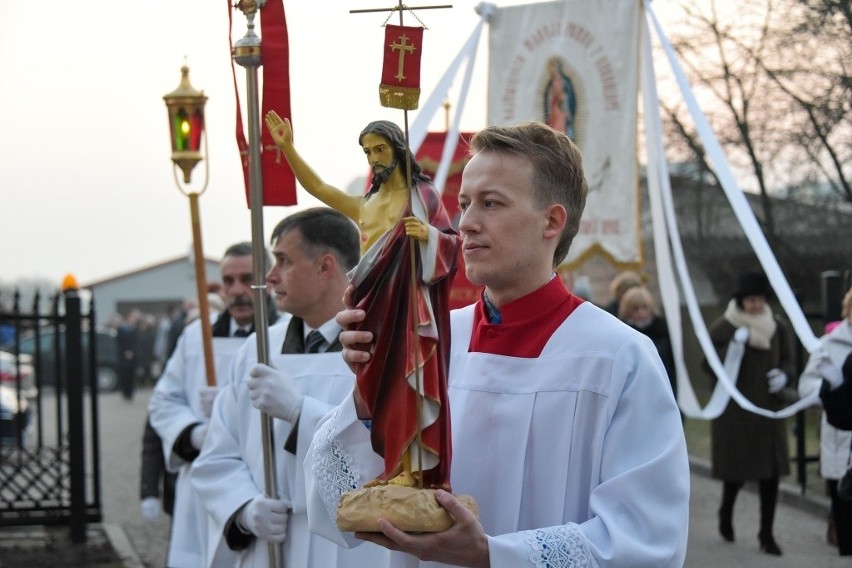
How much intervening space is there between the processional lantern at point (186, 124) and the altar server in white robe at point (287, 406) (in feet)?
2.92

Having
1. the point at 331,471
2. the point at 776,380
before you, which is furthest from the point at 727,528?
the point at 331,471

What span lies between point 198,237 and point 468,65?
4309 millimetres

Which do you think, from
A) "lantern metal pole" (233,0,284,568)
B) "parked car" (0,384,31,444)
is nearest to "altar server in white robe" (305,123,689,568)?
"lantern metal pole" (233,0,284,568)

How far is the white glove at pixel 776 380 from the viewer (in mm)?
8742

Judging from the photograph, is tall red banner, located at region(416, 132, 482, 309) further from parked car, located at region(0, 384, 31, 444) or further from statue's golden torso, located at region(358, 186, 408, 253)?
statue's golden torso, located at region(358, 186, 408, 253)

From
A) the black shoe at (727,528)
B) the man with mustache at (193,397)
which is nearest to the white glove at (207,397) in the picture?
the man with mustache at (193,397)

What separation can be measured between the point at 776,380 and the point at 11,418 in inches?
234

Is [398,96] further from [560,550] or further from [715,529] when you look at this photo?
[715,529]

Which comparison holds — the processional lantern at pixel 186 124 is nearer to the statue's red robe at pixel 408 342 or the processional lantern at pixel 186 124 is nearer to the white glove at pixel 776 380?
the statue's red robe at pixel 408 342

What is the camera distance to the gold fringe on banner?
8.75ft

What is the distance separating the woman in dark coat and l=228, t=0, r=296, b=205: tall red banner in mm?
5569

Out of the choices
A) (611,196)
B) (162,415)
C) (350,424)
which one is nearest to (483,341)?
(350,424)

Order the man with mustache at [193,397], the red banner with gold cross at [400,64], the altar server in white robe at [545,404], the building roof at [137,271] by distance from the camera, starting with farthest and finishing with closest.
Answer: the building roof at [137,271] < the man with mustache at [193,397] < the red banner with gold cross at [400,64] < the altar server in white robe at [545,404]

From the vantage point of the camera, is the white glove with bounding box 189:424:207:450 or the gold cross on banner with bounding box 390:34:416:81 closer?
the gold cross on banner with bounding box 390:34:416:81
